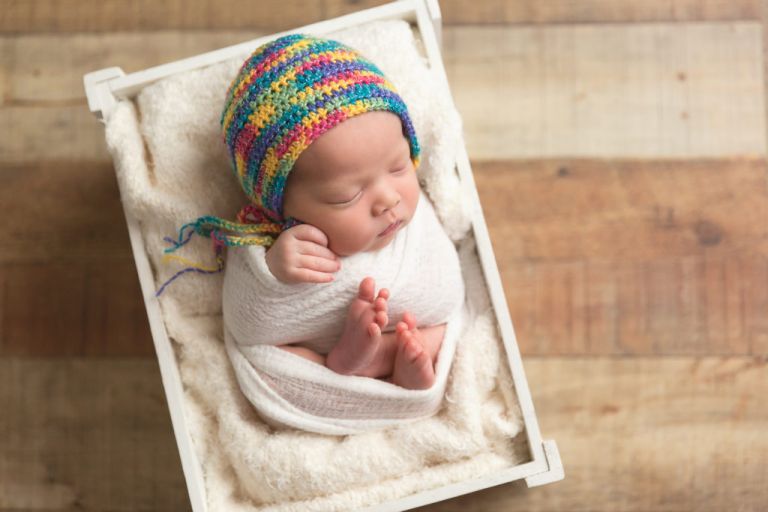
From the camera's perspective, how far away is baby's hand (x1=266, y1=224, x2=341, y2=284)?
3.25ft

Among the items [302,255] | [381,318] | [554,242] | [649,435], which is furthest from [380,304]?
[649,435]

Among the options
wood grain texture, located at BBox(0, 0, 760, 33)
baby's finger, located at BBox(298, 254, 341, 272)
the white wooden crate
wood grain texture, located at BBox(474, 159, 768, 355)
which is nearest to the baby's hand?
baby's finger, located at BBox(298, 254, 341, 272)

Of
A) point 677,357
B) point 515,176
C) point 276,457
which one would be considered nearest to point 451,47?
point 515,176

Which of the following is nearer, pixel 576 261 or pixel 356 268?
pixel 356 268

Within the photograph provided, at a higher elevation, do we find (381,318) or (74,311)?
(74,311)

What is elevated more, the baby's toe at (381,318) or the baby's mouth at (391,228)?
the baby's mouth at (391,228)

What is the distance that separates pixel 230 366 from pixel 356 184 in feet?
1.17

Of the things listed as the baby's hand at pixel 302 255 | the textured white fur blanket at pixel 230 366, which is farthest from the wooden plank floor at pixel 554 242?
the baby's hand at pixel 302 255

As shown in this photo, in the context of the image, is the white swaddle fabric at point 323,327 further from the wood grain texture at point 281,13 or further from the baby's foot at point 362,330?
the wood grain texture at point 281,13

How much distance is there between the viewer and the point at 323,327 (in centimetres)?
108

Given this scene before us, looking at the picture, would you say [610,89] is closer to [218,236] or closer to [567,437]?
[567,437]

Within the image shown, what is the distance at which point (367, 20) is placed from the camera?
1173 millimetres

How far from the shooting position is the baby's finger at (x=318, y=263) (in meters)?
0.99

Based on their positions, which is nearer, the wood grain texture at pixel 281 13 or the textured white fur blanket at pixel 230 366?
the textured white fur blanket at pixel 230 366
